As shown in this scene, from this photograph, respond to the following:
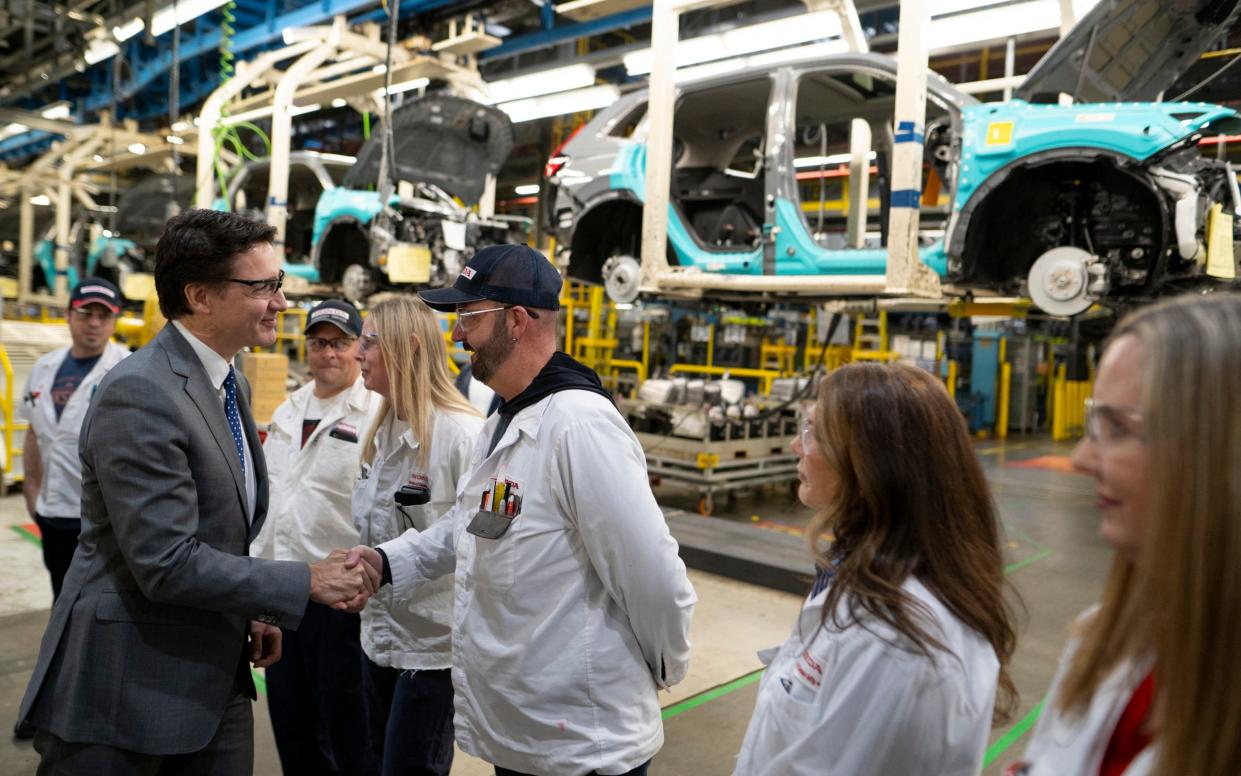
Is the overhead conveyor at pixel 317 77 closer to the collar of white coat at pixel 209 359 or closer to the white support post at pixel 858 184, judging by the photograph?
the white support post at pixel 858 184

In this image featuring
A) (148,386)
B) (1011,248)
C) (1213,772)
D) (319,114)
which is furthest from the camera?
(319,114)

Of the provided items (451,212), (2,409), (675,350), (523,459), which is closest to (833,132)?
(675,350)

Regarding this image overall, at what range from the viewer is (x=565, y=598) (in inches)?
65.7

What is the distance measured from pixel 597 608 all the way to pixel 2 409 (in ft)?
25.8

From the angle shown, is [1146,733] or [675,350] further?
[675,350]

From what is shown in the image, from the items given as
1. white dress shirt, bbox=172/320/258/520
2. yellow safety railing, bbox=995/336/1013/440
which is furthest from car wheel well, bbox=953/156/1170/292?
yellow safety railing, bbox=995/336/1013/440

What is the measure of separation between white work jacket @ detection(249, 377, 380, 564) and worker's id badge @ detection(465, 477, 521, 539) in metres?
1.06

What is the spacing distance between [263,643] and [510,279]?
104cm

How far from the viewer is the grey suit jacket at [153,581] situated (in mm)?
1586

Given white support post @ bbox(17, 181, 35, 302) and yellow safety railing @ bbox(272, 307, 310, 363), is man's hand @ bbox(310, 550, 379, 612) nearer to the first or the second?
yellow safety railing @ bbox(272, 307, 310, 363)

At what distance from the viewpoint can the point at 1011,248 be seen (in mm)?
5414

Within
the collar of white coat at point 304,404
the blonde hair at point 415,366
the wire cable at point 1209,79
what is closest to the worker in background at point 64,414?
the collar of white coat at point 304,404

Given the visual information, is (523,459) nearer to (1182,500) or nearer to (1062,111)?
(1182,500)

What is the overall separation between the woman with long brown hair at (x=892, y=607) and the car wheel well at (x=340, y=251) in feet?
27.8
